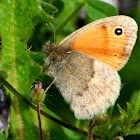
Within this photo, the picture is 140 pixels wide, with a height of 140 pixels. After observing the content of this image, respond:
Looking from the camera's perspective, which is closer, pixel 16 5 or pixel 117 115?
pixel 16 5

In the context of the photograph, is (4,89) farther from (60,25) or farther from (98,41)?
(60,25)

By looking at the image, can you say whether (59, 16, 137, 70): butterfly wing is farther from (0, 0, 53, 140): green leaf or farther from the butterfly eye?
(0, 0, 53, 140): green leaf

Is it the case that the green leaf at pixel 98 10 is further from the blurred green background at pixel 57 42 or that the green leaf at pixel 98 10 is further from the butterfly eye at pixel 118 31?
the butterfly eye at pixel 118 31

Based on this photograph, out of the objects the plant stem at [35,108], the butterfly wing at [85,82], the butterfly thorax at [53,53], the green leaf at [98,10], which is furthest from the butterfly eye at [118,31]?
the plant stem at [35,108]

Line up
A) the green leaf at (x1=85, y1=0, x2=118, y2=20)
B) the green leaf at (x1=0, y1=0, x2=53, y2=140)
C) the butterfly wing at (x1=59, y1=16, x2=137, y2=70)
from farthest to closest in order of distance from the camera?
the green leaf at (x1=85, y1=0, x2=118, y2=20) → the butterfly wing at (x1=59, y1=16, x2=137, y2=70) → the green leaf at (x1=0, y1=0, x2=53, y2=140)

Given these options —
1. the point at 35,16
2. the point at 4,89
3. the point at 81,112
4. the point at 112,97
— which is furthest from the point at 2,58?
the point at 112,97

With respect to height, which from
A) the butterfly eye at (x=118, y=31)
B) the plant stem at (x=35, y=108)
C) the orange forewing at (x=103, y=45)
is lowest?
the plant stem at (x=35, y=108)

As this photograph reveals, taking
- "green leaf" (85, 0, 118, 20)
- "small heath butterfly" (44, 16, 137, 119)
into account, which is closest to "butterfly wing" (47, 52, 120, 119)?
"small heath butterfly" (44, 16, 137, 119)

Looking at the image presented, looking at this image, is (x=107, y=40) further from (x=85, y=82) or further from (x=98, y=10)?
(x=98, y=10)
